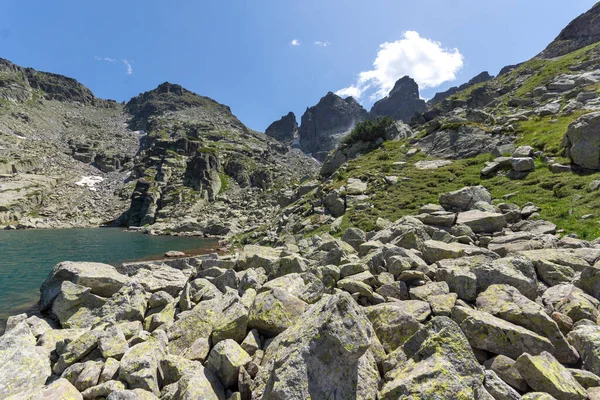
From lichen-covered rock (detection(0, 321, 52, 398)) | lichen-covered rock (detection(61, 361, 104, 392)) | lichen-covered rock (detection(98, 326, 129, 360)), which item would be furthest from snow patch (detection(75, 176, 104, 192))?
lichen-covered rock (detection(61, 361, 104, 392))

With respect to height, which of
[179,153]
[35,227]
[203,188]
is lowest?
[35,227]

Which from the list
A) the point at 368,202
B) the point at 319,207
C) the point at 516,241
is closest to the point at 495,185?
the point at 368,202

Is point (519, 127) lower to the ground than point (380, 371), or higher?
higher

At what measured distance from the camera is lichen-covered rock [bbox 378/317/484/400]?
457 centimetres

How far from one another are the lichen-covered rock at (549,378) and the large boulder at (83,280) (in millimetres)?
14680

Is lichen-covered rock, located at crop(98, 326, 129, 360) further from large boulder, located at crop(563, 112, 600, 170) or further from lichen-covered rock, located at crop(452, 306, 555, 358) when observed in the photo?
large boulder, located at crop(563, 112, 600, 170)

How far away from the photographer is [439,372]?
4.75 metres

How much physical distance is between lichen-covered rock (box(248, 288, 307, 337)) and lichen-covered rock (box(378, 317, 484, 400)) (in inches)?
125

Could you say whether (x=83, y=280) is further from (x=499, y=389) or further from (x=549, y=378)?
(x=549, y=378)

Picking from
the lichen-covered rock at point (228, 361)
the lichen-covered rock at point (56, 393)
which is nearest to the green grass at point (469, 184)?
the lichen-covered rock at point (228, 361)

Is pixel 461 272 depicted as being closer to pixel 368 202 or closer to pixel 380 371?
pixel 380 371

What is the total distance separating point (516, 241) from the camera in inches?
551

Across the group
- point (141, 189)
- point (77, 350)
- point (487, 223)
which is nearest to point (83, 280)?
point (77, 350)

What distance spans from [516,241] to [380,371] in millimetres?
12197
